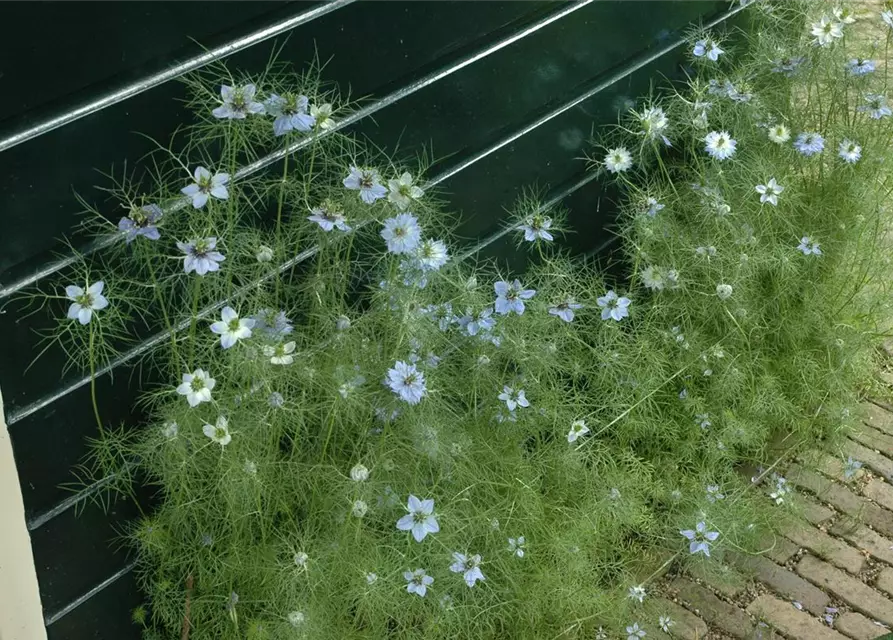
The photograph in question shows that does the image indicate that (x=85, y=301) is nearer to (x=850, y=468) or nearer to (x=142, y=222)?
(x=142, y=222)

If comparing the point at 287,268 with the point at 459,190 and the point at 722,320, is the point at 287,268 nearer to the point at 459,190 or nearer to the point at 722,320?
the point at 459,190

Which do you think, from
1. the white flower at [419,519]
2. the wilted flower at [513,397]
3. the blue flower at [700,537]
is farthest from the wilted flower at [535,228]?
the blue flower at [700,537]

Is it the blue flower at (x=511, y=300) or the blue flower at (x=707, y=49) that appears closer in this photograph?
the blue flower at (x=511, y=300)

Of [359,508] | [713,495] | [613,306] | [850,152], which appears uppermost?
[850,152]

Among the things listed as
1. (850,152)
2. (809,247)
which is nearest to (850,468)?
(809,247)

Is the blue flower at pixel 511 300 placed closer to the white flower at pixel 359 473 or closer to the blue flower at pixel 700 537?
the white flower at pixel 359 473

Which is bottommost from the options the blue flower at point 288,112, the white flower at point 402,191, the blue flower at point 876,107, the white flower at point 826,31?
the white flower at point 402,191
